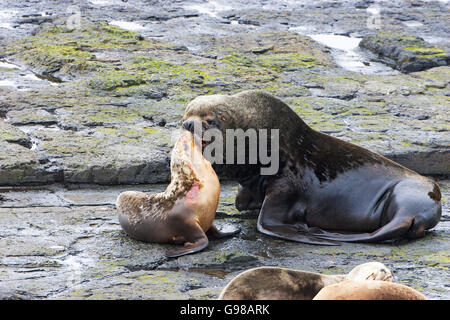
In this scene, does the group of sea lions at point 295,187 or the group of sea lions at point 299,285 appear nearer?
the group of sea lions at point 299,285

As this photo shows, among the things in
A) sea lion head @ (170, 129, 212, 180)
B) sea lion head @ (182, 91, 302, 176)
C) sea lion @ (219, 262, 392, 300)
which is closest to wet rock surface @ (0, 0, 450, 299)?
sea lion head @ (170, 129, 212, 180)

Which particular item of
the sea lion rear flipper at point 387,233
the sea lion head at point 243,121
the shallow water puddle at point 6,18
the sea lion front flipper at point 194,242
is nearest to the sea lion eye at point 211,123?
the sea lion head at point 243,121

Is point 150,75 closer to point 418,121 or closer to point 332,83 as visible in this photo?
point 332,83

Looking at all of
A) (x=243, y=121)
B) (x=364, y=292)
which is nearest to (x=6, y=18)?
(x=243, y=121)

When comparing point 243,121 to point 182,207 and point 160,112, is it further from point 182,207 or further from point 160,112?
point 160,112

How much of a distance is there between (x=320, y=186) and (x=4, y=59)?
703 centimetres

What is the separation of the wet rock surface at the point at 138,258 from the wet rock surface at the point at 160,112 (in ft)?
0.06

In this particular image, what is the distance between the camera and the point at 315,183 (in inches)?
246

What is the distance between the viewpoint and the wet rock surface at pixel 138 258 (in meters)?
4.67

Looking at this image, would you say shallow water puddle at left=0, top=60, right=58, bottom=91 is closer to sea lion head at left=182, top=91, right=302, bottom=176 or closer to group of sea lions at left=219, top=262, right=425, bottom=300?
sea lion head at left=182, top=91, right=302, bottom=176

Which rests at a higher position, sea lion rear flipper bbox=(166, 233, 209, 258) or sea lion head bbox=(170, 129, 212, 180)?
sea lion head bbox=(170, 129, 212, 180)

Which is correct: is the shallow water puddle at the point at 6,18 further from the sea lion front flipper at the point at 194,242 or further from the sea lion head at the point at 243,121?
the sea lion front flipper at the point at 194,242

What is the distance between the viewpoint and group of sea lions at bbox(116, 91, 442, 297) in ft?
18.9

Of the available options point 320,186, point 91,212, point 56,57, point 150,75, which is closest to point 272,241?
point 320,186
